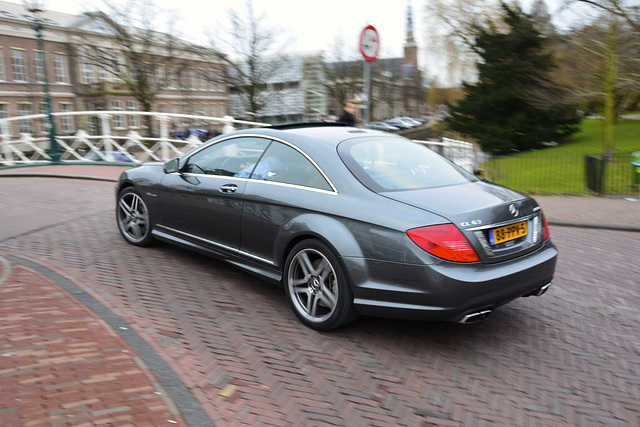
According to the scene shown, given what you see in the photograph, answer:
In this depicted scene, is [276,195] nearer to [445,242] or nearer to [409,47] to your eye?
[445,242]

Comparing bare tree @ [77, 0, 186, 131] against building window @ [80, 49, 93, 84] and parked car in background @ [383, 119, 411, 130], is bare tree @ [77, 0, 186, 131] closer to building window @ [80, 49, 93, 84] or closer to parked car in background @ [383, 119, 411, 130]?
building window @ [80, 49, 93, 84]

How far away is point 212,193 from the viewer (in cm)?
468

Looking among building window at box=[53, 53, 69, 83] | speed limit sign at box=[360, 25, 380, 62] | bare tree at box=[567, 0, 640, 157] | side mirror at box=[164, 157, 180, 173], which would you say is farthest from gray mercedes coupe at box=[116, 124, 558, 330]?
building window at box=[53, 53, 69, 83]

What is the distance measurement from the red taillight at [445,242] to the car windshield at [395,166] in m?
0.56

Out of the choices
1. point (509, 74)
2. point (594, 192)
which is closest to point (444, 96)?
point (509, 74)

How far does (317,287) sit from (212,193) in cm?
149

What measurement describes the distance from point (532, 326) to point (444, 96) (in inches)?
1555

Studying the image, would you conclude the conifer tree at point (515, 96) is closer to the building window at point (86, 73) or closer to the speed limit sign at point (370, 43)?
the speed limit sign at point (370, 43)

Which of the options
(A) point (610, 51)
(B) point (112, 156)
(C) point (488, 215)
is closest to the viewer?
(C) point (488, 215)

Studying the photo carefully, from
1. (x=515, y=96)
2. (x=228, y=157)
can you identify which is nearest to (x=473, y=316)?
(x=228, y=157)

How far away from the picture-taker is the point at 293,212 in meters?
3.95

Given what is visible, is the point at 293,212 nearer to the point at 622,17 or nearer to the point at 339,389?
the point at 339,389

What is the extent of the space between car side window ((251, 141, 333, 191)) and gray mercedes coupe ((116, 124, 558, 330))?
11 millimetres

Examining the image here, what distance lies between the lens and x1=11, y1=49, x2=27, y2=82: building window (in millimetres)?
43888
